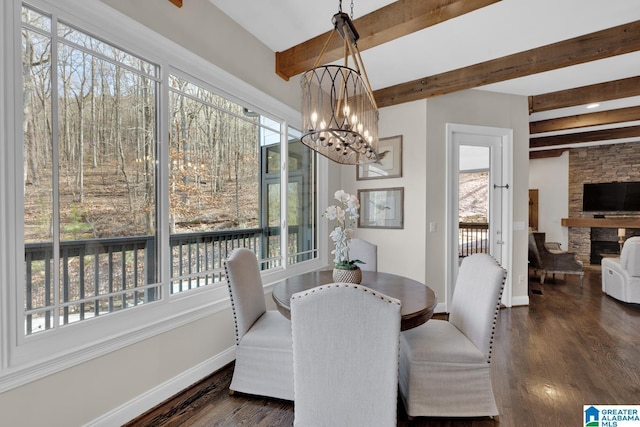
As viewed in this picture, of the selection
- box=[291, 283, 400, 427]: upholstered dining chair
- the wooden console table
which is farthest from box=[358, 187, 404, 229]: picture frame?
the wooden console table

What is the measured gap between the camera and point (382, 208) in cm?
401

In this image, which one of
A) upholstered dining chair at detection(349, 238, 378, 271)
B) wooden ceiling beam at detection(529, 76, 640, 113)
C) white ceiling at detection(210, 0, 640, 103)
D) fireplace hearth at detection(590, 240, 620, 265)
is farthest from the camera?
fireplace hearth at detection(590, 240, 620, 265)

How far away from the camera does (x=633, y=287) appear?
3.93 metres

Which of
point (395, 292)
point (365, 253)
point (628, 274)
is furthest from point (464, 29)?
point (628, 274)

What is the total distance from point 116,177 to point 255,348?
1.41 meters

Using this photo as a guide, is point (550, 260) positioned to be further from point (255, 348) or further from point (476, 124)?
point (255, 348)

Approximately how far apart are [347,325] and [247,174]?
2.15 meters

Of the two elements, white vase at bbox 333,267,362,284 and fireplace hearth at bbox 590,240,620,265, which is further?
fireplace hearth at bbox 590,240,620,265

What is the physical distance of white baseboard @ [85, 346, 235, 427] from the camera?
168 cm

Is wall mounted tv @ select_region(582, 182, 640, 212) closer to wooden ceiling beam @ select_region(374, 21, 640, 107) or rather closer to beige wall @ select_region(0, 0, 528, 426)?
beige wall @ select_region(0, 0, 528, 426)

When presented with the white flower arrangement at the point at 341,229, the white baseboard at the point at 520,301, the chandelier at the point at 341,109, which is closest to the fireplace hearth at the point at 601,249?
the white baseboard at the point at 520,301

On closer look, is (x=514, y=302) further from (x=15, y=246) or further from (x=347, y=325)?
(x=15, y=246)

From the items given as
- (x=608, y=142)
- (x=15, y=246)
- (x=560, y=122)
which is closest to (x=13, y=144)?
(x=15, y=246)

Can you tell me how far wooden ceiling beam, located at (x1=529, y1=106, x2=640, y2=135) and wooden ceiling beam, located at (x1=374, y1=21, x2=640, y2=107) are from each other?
8.86 feet
